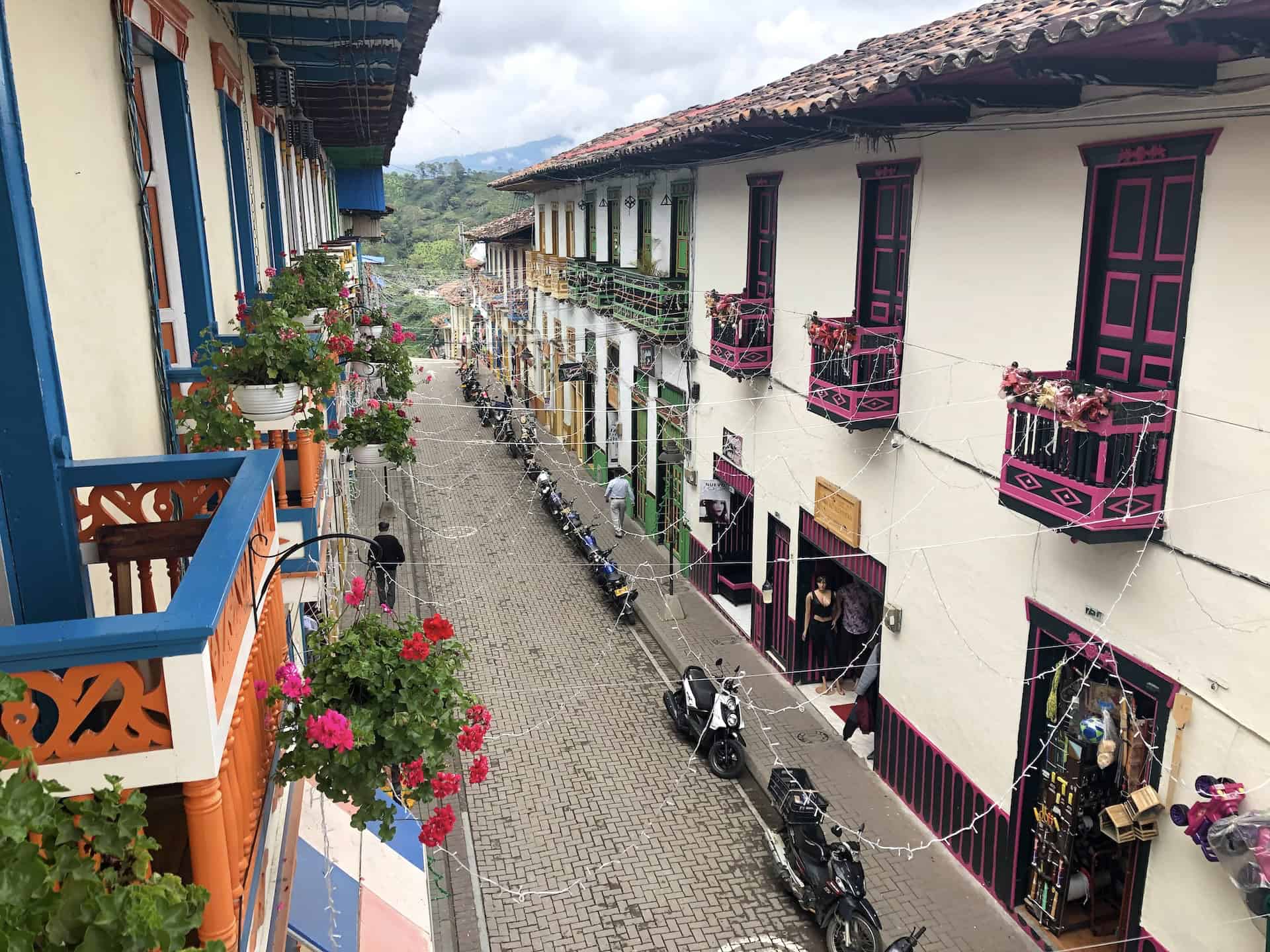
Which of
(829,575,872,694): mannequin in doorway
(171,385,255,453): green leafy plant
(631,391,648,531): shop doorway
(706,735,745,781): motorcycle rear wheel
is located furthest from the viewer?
(631,391,648,531): shop doorway

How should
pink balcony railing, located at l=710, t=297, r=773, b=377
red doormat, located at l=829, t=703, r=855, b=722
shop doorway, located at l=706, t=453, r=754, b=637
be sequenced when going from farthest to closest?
shop doorway, located at l=706, t=453, r=754, b=637
pink balcony railing, located at l=710, t=297, r=773, b=377
red doormat, located at l=829, t=703, r=855, b=722

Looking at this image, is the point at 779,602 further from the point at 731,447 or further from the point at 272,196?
the point at 272,196

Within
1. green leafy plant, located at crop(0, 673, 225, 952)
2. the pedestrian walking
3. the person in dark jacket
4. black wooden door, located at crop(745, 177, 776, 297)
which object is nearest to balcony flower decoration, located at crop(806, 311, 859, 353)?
black wooden door, located at crop(745, 177, 776, 297)

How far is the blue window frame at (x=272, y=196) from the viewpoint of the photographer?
38.5ft

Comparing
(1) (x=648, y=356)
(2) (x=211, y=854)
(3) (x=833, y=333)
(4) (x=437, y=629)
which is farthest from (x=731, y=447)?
(2) (x=211, y=854)

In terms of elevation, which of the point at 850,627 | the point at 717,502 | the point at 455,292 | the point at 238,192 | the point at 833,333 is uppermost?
the point at 238,192

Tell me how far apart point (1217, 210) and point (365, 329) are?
10546 mm

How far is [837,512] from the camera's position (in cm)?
1184

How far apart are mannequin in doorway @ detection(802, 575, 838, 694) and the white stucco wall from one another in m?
0.73

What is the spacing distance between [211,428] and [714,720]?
757 centimetres

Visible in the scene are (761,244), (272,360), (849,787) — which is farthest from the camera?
(761,244)

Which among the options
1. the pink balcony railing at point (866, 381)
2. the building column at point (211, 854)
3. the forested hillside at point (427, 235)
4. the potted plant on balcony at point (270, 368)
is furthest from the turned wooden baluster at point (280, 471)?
the forested hillside at point (427, 235)

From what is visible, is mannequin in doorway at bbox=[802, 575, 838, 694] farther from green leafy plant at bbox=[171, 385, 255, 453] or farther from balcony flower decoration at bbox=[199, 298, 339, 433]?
green leafy plant at bbox=[171, 385, 255, 453]

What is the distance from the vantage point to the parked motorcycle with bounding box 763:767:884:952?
839 cm
